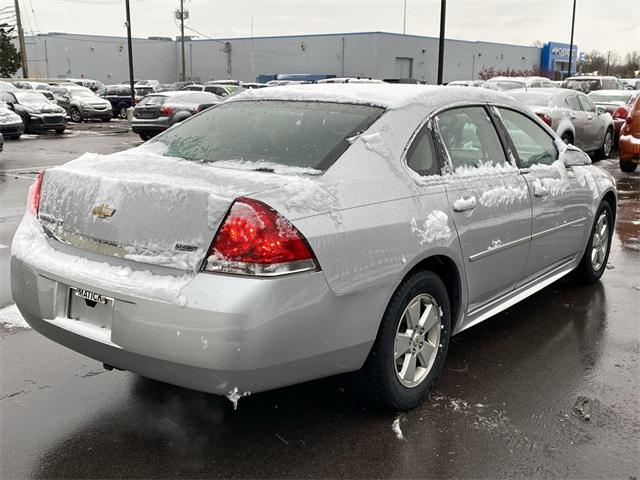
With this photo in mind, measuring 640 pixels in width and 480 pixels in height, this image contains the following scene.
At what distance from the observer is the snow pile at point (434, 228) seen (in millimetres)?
3258

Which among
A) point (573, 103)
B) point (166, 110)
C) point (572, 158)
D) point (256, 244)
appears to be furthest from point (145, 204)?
point (166, 110)

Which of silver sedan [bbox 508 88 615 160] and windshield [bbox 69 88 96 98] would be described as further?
windshield [bbox 69 88 96 98]

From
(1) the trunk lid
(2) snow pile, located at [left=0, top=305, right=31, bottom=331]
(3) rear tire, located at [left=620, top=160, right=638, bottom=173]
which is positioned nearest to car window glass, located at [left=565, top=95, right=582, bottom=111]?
(3) rear tire, located at [left=620, top=160, right=638, bottom=173]

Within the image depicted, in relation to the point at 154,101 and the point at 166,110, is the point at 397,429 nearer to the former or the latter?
the point at 166,110

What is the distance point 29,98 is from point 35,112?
1287 millimetres

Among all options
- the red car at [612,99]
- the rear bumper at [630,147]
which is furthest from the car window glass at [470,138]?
the red car at [612,99]

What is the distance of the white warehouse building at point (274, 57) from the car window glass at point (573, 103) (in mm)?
51766

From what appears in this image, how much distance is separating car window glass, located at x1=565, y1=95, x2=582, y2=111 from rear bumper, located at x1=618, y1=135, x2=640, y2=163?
129 cm

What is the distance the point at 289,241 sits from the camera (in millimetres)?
2725

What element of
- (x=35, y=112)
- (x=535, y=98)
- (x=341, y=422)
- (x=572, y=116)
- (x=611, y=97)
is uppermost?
(x=535, y=98)

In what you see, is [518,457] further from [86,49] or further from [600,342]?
[86,49]

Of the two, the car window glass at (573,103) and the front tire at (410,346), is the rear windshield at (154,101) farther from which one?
the front tire at (410,346)

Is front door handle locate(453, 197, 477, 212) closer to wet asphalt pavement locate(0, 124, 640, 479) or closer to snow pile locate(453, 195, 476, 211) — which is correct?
snow pile locate(453, 195, 476, 211)

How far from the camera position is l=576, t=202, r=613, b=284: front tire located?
5473mm
